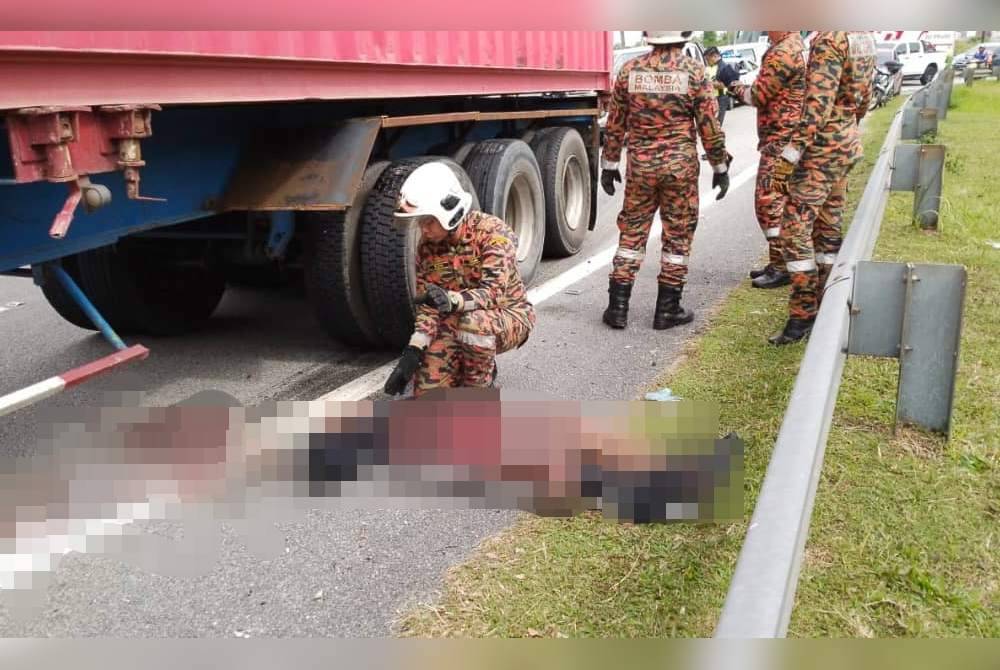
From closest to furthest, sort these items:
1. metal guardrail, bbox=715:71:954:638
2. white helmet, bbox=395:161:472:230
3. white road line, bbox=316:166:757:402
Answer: metal guardrail, bbox=715:71:954:638 → white helmet, bbox=395:161:472:230 → white road line, bbox=316:166:757:402

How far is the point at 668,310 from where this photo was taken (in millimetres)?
5508

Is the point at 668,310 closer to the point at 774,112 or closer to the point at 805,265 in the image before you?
the point at 805,265

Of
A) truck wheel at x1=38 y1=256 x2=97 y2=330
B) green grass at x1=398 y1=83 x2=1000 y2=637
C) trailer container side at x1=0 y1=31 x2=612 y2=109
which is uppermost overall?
trailer container side at x1=0 y1=31 x2=612 y2=109

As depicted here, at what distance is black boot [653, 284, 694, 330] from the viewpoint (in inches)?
216

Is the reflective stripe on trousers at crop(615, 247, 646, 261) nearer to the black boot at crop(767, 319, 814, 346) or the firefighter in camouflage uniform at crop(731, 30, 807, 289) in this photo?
the firefighter in camouflage uniform at crop(731, 30, 807, 289)

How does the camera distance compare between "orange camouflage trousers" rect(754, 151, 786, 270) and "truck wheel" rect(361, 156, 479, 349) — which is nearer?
"truck wheel" rect(361, 156, 479, 349)

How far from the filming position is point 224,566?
105 inches

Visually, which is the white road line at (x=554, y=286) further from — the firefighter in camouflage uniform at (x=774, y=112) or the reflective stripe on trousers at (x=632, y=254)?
the firefighter in camouflage uniform at (x=774, y=112)

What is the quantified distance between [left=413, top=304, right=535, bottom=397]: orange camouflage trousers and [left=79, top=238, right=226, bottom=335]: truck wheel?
1.90 meters

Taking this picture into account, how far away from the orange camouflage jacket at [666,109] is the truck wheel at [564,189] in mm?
1644

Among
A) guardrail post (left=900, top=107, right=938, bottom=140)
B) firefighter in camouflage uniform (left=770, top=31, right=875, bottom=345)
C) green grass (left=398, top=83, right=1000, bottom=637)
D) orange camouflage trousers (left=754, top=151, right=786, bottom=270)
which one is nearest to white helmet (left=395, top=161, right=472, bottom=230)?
green grass (left=398, top=83, right=1000, bottom=637)

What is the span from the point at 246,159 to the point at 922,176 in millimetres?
5348

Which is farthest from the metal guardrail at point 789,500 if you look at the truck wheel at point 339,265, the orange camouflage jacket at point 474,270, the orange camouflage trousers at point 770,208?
the orange camouflage trousers at point 770,208

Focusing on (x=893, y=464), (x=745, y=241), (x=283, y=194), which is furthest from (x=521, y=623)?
(x=745, y=241)
